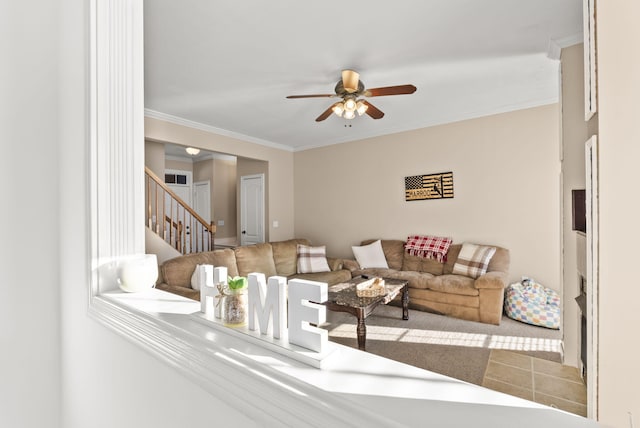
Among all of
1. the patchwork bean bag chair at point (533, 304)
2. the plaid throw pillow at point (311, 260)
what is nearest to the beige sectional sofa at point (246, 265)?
the plaid throw pillow at point (311, 260)

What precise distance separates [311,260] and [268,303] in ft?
13.2

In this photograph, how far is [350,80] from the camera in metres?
2.71

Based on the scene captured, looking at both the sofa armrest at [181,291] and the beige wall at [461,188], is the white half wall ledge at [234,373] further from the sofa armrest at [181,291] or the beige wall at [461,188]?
the beige wall at [461,188]

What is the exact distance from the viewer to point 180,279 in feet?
11.0

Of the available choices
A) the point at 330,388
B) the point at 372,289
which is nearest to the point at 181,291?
the point at 372,289

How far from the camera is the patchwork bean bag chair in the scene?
10.9ft

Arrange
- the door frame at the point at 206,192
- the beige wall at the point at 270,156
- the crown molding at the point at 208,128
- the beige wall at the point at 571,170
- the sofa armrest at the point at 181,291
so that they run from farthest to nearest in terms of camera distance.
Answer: the door frame at the point at 206,192, the beige wall at the point at 270,156, the crown molding at the point at 208,128, the sofa armrest at the point at 181,291, the beige wall at the point at 571,170

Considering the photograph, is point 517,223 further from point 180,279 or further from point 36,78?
point 36,78

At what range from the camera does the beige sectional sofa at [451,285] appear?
3.50 meters

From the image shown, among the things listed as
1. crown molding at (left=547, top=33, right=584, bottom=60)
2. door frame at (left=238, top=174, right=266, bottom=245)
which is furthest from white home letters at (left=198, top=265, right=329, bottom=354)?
door frame at (left=238, top=174, right=266, bottom=245)

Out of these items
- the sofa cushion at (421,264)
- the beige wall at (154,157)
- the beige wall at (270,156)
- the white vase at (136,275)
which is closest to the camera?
the white vase at (136,275)

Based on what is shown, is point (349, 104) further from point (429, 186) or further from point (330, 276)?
point (330, 276)

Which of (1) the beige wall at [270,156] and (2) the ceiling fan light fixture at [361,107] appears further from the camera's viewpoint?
(1) the beige wall at [270,156]

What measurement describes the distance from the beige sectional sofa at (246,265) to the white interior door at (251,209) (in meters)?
1.04
